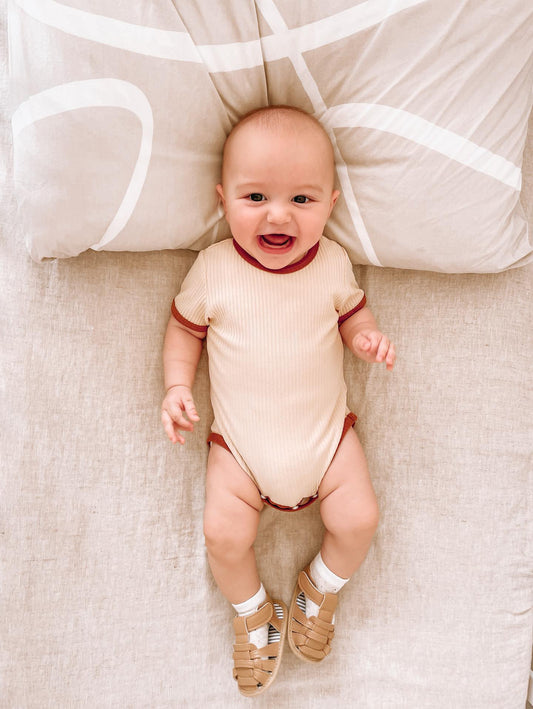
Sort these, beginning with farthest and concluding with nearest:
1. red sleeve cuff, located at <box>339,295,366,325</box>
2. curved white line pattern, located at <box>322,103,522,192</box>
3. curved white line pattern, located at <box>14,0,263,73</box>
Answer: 1. red sleeve cuff, located at <box>339,295,366,325</box>
2. curved white line pattern, located at <box>322,103,522,192</box>
3. curved white line pattern, located at <box>14,0,263,73</box>

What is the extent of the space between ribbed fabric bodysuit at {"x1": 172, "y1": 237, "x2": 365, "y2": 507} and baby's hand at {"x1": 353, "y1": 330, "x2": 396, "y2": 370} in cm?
7

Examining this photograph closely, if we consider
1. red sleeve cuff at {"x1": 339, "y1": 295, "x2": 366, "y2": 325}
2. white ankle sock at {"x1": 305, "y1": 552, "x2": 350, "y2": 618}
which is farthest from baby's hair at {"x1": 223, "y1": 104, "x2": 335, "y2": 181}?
white ankle sock at {"x1": 305, "y1": 552, "x2": 350, "y2": 618}

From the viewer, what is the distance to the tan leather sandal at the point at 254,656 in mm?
1134

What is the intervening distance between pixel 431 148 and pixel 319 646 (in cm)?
93

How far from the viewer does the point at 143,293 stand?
116cm

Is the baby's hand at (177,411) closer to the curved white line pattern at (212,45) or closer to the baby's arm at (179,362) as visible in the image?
the baby's arm at (179,362)

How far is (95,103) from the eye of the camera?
3.23 ft

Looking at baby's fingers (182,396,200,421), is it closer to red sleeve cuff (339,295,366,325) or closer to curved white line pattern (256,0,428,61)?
red sleeve cuff (339,295,366,325)

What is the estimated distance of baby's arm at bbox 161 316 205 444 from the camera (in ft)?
3.55

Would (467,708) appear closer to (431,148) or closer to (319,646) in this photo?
(319,646)

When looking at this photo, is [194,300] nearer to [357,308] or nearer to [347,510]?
[357,308]

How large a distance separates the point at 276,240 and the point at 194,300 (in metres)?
0.19

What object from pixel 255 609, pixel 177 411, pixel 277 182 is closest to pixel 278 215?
pixel 277 182

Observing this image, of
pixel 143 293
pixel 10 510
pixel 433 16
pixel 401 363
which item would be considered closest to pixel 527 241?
pixel 401 363
